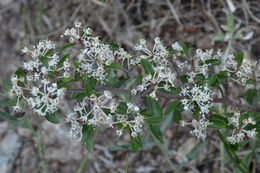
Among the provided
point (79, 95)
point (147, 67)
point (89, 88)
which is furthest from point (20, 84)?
point (147, 67)

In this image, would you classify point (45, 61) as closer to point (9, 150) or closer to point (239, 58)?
point (239, 58)

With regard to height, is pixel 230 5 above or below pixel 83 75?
above

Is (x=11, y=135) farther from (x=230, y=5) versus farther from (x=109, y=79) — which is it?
(x=230, y=5)

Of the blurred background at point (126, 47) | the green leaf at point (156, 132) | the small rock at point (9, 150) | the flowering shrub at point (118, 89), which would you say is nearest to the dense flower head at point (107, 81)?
the flowering shrub at point (118, 89)

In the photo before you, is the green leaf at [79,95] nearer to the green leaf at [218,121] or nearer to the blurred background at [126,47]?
the green leaf at [218,121]

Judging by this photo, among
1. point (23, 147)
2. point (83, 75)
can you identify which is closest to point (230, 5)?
point (83, 75)

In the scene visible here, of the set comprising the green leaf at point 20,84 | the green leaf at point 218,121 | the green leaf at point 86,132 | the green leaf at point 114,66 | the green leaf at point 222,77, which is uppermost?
the green leaf at point 114,66
